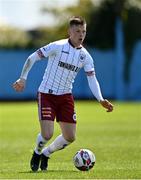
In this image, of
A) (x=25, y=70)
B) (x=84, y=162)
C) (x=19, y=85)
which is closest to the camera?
(x=19, y=85)

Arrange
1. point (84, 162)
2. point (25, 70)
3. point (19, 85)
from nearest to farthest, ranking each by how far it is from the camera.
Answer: point (19, 85) → point (25, 70) → point (84, 162)

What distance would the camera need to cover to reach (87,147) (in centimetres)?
1869

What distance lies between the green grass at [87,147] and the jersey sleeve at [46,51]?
193cm

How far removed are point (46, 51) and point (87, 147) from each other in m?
6.21

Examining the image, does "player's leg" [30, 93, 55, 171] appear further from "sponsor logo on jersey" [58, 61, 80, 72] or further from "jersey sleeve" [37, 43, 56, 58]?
"jersey sleeve" [37, 43, 56, 58]

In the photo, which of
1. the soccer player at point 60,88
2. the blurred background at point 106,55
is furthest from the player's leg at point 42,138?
the blurred background at point 106,55

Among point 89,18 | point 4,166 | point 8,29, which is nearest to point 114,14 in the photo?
point 89,18

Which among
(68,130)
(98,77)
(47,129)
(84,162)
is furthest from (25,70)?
(98,77)

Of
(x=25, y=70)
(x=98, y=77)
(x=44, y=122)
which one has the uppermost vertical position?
(x=25, y=70)

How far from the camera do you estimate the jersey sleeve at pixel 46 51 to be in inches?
506

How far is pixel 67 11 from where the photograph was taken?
6125 cm

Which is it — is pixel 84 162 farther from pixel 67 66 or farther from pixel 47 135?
pixel 67 66

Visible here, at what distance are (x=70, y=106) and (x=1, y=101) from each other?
41.4 metres

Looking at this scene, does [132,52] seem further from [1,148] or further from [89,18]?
[1,148]
